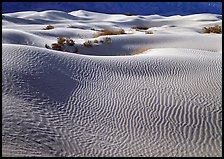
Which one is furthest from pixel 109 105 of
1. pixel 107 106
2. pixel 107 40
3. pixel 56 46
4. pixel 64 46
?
pixel 107 40

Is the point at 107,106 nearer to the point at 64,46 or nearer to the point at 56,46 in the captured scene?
the point at 56,46

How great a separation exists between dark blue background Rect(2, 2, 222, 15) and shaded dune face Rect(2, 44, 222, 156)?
8127 cm

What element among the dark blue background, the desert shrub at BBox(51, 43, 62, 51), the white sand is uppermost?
the dark blue background

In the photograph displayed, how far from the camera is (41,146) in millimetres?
5684

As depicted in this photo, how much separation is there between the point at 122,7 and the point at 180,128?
9272 centimetres

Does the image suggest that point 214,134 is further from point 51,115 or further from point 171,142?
point 51,115

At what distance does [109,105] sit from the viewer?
7730mm

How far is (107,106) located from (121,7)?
9209 centimetres

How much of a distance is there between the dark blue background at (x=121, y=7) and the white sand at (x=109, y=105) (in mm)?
81132

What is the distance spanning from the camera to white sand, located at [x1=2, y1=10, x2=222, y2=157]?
6070 millimetres

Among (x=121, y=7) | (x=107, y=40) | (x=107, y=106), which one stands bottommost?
(x=107, y=106)

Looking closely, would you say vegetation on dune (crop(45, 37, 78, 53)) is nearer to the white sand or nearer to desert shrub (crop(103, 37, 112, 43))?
desert shrub (crop(103, 37, 112, 43))

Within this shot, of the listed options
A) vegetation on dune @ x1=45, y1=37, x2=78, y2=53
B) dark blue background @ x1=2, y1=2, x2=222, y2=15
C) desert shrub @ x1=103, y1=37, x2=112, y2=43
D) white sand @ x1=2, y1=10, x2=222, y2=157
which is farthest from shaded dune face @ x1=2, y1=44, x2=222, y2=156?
dark blue background @ x1=2, y1=2, x2=222, y2=15

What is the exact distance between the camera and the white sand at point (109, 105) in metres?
6.07
